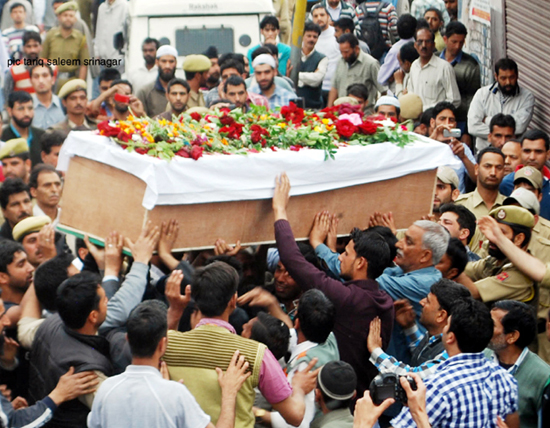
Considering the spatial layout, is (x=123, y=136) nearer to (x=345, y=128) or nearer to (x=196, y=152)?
(x=196, y=152)

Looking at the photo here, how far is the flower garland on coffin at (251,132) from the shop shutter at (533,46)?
12.7 feet

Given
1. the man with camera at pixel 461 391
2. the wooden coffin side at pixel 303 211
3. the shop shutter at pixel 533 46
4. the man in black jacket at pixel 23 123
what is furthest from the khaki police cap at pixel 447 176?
the man in black jacket at pixel 23 123

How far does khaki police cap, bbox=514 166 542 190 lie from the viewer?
252 inches

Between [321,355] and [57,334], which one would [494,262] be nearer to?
[321,355]

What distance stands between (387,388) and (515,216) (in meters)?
2.15

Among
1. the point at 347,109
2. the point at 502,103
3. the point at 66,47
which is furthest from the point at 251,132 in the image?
the point at 66,47

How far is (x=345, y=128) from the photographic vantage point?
5.39 meters

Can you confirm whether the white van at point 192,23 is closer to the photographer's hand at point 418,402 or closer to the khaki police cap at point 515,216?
the khaki police cap at point 515,216

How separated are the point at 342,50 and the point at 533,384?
717 cm

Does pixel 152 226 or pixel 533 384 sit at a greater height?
pixel 152 226

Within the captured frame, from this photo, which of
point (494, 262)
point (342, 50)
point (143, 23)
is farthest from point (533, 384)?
point (143, 23)

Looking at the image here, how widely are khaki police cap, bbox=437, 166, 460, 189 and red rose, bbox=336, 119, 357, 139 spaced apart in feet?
5.20

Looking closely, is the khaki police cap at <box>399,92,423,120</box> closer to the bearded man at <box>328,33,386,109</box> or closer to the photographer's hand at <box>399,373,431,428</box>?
the bearded man at <box>328,33,386,109</box>

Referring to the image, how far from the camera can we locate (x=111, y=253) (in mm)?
4863
